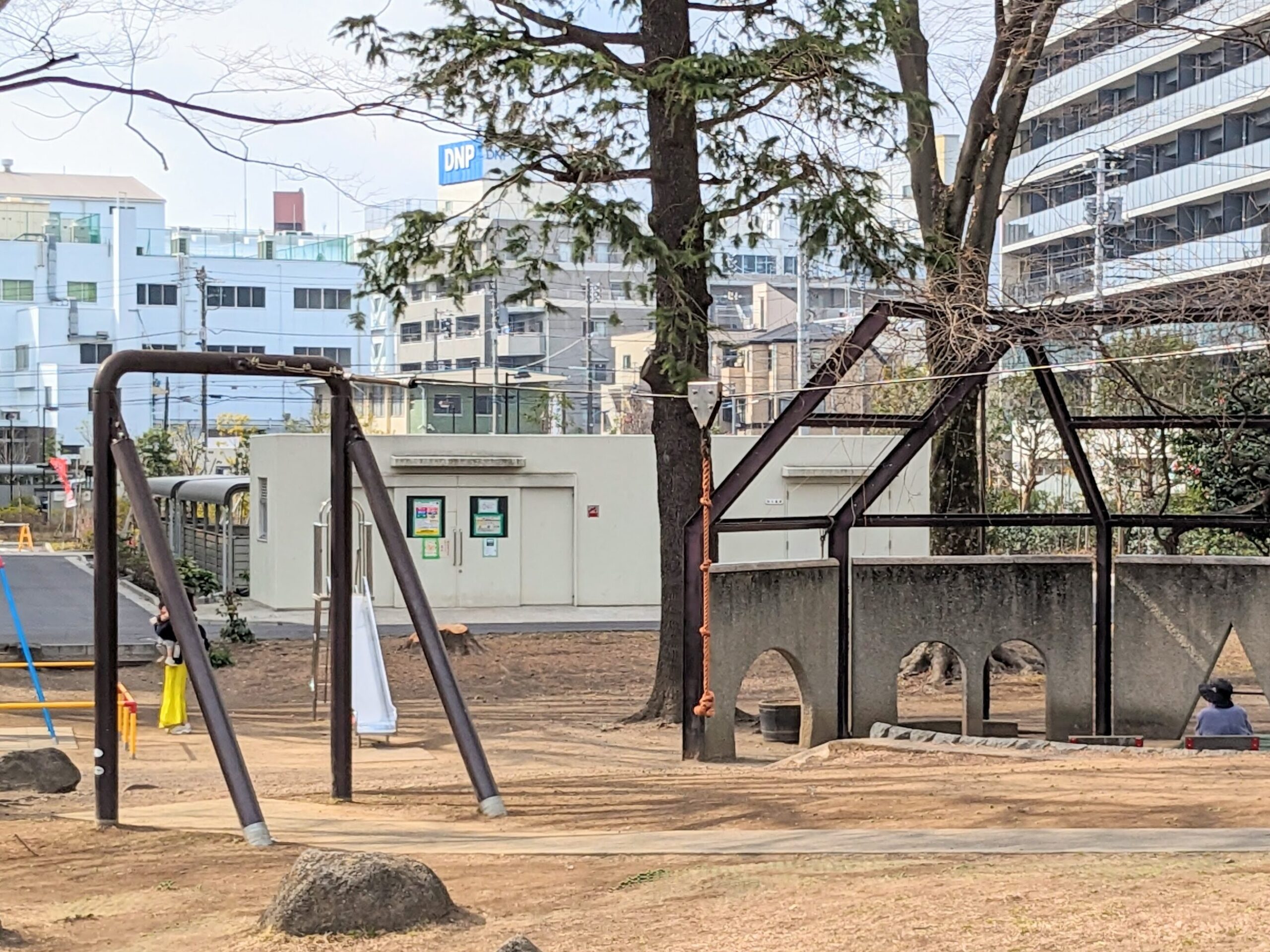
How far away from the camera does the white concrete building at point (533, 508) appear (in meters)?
27.2

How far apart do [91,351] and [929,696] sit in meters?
58.5

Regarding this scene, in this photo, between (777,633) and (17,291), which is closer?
(777,633)

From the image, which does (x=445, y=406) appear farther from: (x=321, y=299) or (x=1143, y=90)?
(x=321, y=299)

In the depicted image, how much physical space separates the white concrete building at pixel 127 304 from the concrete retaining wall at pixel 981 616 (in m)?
54.9

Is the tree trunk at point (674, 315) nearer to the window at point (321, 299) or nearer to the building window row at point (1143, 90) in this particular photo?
the building window row at point (1143, 90)

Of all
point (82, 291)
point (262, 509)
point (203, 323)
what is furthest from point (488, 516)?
point (82, 291)

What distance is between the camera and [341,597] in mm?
9820

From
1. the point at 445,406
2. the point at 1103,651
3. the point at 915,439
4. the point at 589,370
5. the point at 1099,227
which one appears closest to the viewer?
the point at 915,439

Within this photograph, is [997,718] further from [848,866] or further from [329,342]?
[329,342]

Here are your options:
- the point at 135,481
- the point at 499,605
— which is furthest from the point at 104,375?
the point at 499,605

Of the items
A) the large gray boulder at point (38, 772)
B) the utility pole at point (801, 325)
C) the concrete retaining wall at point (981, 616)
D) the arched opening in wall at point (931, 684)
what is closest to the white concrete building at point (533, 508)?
the utility pole at point (801, 325)

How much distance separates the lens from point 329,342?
74000 millimetres

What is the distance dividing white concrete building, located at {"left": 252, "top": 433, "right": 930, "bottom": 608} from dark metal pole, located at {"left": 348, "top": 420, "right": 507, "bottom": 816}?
1753cm

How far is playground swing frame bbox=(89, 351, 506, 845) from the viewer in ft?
28.2
